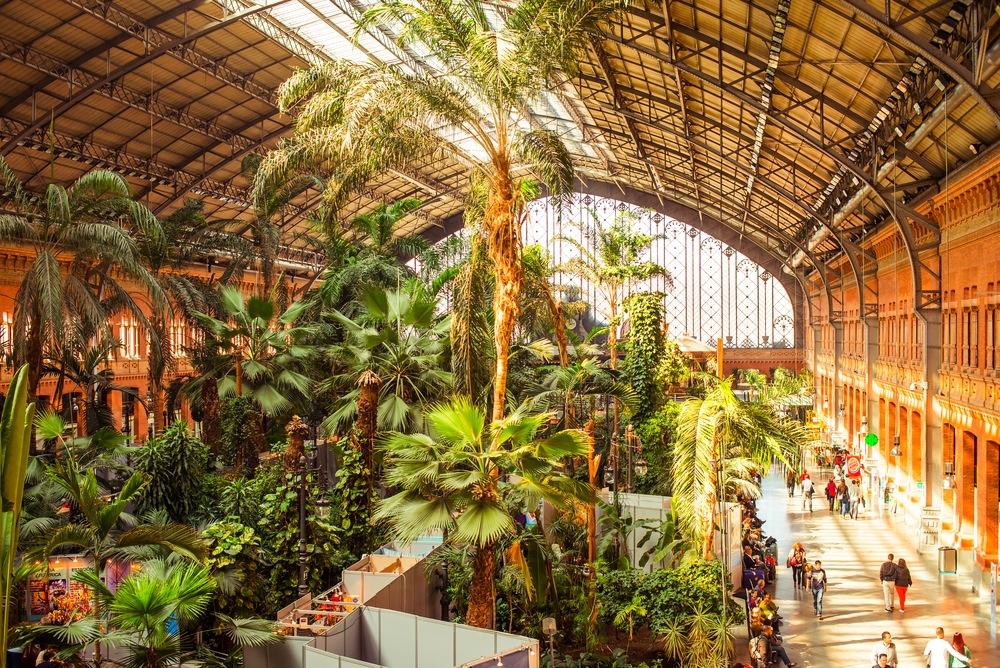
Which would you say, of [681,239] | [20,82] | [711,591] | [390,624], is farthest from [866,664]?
[681,239]

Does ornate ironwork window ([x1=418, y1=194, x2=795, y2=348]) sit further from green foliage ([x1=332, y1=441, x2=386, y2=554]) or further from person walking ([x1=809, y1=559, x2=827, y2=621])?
green foliage ([x1=332, y1=441, x2=386, y2=554])

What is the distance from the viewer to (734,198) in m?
37.2

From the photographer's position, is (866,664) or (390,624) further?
(866,664)

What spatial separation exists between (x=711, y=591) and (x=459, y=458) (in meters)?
4.50

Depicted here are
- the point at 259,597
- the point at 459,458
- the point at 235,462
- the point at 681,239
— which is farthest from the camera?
the point at 681,239

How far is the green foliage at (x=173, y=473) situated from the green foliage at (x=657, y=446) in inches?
397

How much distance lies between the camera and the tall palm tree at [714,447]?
1122 cm

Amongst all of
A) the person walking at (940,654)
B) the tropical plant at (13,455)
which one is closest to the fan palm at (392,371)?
the tropical plant at (13,455)

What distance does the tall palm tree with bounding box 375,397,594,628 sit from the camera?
8.71 m

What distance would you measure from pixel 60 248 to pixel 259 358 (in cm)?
536

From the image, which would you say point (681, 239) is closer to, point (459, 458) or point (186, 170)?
point (186, 170)

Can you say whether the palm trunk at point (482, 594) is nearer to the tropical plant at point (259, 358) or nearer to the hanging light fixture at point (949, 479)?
the tropical plant at point (259, 358)

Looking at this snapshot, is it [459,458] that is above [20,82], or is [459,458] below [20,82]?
below

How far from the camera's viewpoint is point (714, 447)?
38.1ft
